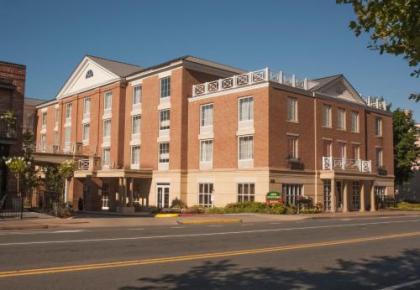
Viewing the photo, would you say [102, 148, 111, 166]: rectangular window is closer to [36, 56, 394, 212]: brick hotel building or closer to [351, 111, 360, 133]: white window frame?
[36, 56, 394, 212]: brick hotel building

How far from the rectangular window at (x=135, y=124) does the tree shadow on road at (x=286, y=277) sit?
36.0 meters

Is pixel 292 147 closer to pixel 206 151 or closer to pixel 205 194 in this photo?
pixel 206 151

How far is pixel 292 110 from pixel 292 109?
0.08m

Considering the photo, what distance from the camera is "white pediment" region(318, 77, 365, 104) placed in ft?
139

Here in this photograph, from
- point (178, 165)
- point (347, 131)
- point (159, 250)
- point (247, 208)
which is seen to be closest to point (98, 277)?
point (159, 250)

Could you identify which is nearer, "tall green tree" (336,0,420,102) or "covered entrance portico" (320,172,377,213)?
"tall green tree" (336,0,420,102)

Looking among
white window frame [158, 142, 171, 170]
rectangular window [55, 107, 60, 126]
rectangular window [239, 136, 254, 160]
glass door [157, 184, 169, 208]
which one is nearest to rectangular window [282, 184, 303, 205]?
rectangular window [239, 136, 254, 160]

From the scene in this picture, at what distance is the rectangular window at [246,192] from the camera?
1444 inches

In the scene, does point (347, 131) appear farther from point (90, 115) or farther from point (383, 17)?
point (383, 17)

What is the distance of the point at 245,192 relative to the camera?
122 ft

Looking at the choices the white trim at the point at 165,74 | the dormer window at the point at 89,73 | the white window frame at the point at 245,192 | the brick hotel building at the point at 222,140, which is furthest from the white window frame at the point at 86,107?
the white window frame at the point at 245,192

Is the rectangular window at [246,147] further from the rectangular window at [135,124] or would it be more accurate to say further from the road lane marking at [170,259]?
the road lane marking at [170,259]

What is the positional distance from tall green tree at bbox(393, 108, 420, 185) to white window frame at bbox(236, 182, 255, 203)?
23173 millimetres

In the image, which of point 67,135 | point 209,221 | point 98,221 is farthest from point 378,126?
point 67,135
